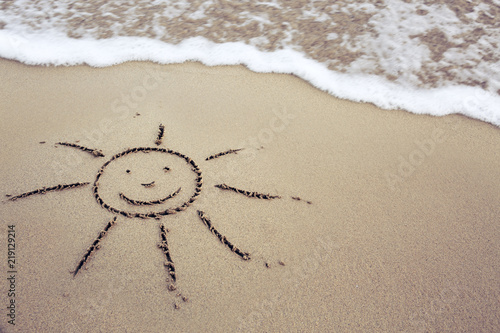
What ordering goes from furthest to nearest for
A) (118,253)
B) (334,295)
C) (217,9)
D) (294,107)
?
1. (217,9)
2. (294,107)
3. (118,253)
4. (334,295)

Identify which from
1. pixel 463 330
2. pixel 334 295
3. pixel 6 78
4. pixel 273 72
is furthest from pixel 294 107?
pixel 6 78

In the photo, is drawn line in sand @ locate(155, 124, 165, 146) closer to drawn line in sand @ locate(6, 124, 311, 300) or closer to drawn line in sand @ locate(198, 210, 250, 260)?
drawn line in sand @ locate(6, 124, 311, 300)

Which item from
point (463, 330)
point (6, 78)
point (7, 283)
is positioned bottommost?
point (463, 330)

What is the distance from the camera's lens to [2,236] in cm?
173

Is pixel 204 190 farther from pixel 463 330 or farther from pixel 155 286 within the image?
pixel 463 330

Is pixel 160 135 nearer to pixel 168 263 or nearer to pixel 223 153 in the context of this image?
pixel 223 153

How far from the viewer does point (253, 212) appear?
1.87 metres

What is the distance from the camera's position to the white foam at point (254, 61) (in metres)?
2.61

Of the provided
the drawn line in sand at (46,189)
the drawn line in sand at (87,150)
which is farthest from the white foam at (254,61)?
the drawn line in sand at (46,189)

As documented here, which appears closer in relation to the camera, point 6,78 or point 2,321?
point 2,321

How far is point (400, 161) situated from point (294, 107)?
81 centimetres

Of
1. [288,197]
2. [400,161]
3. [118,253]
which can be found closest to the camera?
[118,253]

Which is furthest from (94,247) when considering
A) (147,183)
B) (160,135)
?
(160,135)

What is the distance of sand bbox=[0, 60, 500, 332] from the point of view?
1487 mm
